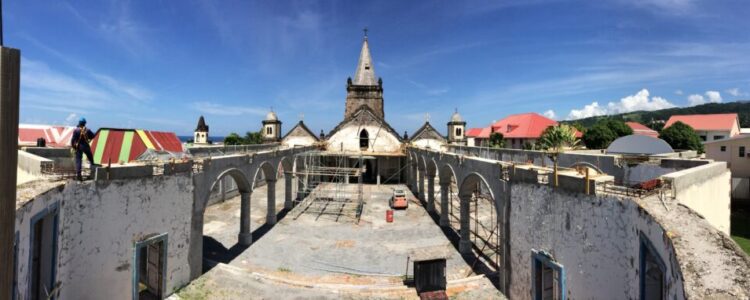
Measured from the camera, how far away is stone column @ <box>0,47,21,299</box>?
2.86 m

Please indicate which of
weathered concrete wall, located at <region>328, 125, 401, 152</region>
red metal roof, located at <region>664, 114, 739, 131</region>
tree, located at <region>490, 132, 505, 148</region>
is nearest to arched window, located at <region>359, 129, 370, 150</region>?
weathered concrete wall, located at <region>328, 125, 401, 152</region>

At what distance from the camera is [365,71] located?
1571 inches

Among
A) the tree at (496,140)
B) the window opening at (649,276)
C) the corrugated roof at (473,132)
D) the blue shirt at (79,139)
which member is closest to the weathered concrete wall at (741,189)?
the tree at (496,140)

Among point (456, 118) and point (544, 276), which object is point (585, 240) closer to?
point (544, 276)

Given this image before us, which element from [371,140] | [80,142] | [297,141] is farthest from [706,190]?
[297,141]

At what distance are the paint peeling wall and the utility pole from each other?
7.40m

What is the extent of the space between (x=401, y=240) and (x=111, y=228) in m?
11.5

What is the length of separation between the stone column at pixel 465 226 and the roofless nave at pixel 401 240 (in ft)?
0.16

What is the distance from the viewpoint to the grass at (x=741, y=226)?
1674 centimetres

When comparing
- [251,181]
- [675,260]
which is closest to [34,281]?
[251,181]

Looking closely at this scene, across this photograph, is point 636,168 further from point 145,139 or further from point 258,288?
point 145,139

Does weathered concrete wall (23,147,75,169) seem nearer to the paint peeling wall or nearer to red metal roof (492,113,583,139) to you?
the paint peeling wall

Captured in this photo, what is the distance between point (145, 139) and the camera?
20.1 metres

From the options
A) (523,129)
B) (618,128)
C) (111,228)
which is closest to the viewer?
(111,228)
